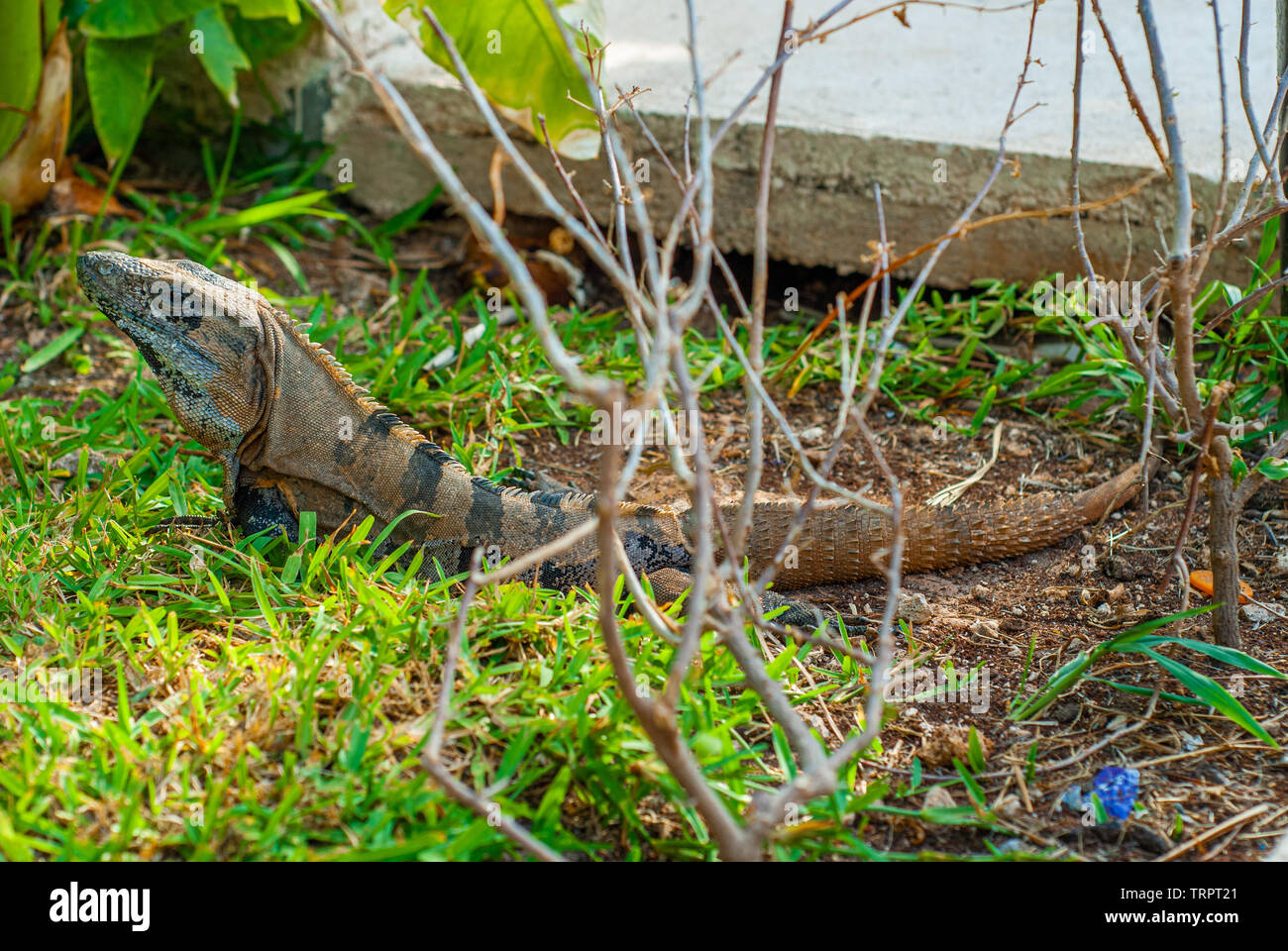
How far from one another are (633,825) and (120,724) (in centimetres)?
117

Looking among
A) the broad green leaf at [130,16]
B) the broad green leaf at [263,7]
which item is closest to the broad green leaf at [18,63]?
the broad green leaf at [130,16]

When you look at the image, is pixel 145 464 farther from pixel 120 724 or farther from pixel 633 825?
pixel 633 825

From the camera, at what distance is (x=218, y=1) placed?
5098mm

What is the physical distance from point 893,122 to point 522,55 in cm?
185

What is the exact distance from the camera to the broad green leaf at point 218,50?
200 inches

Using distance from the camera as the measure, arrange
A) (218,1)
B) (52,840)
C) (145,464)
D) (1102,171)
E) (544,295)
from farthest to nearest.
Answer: (544,295) < (218,1) < (1102,171) < (145,464) < (52,840)

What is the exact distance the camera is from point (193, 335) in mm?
3375

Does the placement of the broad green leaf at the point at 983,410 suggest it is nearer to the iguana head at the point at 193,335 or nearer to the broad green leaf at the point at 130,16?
the iguana head at the point at 193,335

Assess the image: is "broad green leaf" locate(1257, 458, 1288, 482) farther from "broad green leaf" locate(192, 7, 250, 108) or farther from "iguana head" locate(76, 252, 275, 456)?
"broad green leaf" locate(192, 7, 250, 108)

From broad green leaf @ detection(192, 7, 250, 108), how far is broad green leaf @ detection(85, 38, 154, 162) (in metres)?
0.34

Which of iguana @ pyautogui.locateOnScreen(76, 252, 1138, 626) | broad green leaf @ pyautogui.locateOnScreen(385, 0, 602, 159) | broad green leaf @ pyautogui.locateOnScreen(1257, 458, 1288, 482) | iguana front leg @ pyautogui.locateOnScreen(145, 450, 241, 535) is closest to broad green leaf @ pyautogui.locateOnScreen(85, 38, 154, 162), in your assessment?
broad green leaf @ pyautogui.locateOnScreen(385, 0, 602, 159)

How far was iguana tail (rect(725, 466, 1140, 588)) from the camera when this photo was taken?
3561 millimetres

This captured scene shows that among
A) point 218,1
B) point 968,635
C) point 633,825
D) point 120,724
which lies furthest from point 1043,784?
point 218,1

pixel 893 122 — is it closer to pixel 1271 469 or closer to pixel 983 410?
pixel 983 410
